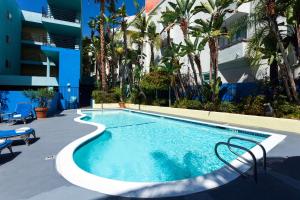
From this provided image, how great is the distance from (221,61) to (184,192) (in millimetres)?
16471

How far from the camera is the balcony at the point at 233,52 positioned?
16.4 meters

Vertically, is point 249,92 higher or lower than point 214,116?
higher

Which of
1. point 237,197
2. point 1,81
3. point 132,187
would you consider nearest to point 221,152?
point 237,197

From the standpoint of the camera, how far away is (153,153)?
8.73m

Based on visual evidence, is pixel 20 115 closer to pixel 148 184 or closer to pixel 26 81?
pixel 148 184

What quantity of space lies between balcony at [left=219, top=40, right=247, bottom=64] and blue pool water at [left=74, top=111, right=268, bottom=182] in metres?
6.82

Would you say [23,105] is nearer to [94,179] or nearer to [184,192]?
[94,179]

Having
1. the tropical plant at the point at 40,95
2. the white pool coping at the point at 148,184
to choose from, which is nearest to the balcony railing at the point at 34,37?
the tropical plant at the point at 40,95

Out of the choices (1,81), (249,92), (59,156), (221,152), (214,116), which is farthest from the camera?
(1,81)

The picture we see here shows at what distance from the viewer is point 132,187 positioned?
4.71m

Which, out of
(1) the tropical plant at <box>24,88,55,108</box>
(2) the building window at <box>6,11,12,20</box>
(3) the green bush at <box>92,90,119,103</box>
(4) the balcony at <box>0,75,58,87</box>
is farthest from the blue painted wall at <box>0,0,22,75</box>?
(1) the tropical plant at <box>24,88,55,108</box>

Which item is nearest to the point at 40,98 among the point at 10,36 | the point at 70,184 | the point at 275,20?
the point at 70,184

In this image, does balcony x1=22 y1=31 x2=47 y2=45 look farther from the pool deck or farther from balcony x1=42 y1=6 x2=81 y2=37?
the pool deck

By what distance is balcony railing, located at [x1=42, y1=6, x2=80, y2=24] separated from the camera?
28388 millimetres
